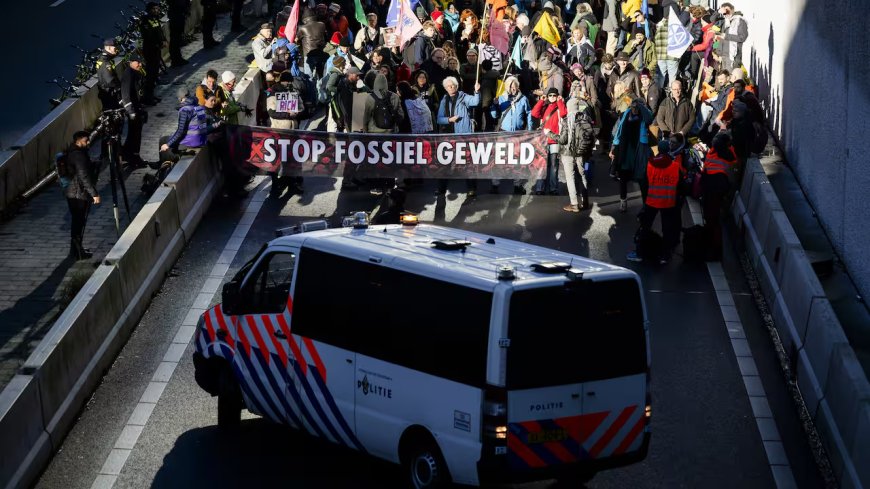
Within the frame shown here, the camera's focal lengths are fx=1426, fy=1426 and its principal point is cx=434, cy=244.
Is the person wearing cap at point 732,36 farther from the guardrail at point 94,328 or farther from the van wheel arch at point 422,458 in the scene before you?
the van wheel arch at point 422,458

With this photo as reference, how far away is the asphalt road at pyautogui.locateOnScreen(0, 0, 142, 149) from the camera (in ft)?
91.2

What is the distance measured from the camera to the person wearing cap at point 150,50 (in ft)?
89.2

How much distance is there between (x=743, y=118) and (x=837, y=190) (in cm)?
266

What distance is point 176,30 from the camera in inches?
1179

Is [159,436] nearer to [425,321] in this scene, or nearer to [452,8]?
[425,321]

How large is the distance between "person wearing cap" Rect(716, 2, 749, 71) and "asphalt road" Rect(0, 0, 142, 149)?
13469 mm

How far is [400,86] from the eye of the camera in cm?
2297

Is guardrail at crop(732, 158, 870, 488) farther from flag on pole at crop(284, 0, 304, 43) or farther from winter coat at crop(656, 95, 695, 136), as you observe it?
flag on pole at crop(284, 0, 304, 43)

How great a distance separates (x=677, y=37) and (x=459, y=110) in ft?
19.2

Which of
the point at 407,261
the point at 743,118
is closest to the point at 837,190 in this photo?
the point at 743,118

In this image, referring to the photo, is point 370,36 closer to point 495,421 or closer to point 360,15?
point 360,15

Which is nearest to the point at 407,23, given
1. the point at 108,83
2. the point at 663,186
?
the point at 108,83

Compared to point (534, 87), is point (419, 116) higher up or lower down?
higher up

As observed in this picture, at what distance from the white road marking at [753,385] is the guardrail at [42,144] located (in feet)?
34.3
